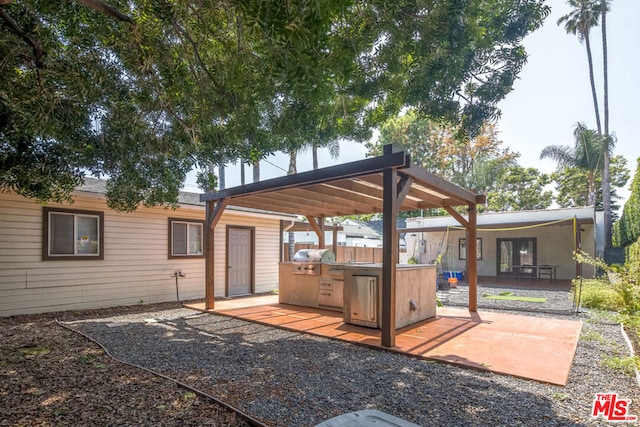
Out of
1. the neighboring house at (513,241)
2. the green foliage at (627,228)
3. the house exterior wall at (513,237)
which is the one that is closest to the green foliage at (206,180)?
the neighboring house at (513,241)

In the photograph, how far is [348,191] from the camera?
271 inches

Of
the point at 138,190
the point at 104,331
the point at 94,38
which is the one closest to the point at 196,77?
the point at 94,38

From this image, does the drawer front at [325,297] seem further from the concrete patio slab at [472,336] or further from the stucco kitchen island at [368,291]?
the concrete patio slab at [472,336]

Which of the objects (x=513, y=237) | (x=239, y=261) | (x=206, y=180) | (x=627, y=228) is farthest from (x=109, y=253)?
(x=627, y=228)

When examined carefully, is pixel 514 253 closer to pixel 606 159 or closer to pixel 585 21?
pixel 606 159

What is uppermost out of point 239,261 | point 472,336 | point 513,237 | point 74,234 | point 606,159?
point 606,159

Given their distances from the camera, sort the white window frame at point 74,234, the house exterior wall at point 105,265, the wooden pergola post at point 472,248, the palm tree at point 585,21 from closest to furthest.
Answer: the house exterior wall at point 105,265 → the white window frame at point 74,234 → the wooden pergola post at point 472,248 → the palm tree at point 585,21

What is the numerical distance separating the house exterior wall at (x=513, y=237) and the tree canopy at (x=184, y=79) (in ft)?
35.4

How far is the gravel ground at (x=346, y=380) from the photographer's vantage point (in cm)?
302

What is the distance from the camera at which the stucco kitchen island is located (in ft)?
19.7

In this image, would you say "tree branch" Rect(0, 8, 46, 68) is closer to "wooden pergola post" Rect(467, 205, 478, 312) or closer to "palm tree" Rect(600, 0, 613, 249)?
"wooden pergola post" Rect(467, 205, 478, 312)

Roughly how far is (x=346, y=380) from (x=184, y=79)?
4.77 m

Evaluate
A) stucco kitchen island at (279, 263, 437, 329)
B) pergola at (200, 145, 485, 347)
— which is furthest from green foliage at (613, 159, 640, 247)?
stucco kitchen island at (279, 263, 437, 329)

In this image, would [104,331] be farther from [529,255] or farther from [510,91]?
[529,255]
